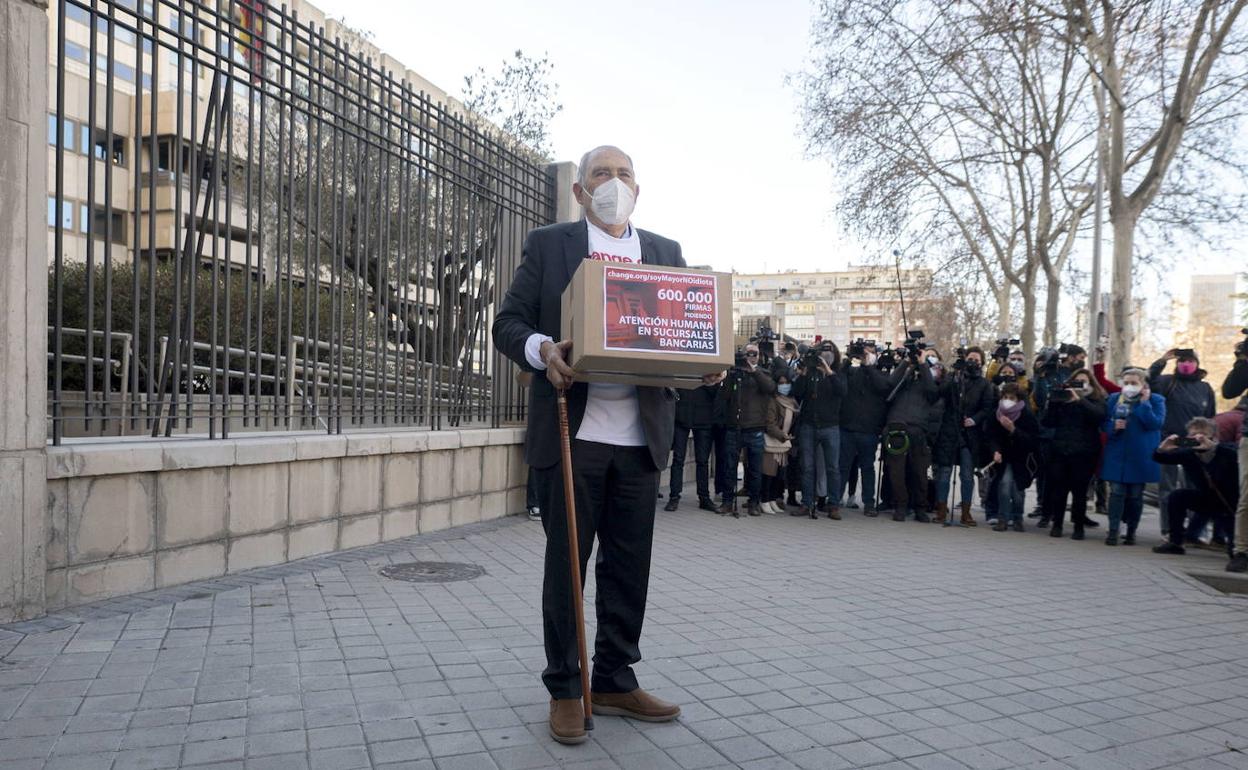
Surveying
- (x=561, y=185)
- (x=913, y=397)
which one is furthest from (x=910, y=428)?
(x=561, y=185)

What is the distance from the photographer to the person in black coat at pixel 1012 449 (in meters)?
10.4

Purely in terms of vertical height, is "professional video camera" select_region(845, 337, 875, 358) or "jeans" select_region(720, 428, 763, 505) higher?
"professional video camera" select_region(845, 337, 875, 358)

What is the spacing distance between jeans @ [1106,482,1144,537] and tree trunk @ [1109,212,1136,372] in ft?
29.1

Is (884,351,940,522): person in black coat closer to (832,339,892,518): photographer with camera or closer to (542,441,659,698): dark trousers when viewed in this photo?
(832,339,892,518): photographer with camera

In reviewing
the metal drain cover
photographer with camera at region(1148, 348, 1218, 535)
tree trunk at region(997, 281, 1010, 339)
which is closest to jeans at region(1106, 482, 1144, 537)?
photographer with camera at region(1148, 348, 1218, 535)

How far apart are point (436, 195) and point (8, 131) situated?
4074 mm

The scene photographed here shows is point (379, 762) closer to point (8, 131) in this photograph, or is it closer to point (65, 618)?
point (65, 618)

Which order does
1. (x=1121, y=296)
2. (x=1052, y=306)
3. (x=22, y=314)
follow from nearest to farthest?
1. (x=22, y=314)
2. (x=1121, y=296)
3. (x=1052, y=306)

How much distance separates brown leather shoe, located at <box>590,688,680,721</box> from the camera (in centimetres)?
354

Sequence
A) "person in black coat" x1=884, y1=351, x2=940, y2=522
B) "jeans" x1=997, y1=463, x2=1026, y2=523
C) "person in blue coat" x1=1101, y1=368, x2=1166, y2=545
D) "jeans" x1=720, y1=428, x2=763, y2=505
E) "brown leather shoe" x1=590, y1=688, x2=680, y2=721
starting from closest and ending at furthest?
"brown leather shoe" x1=590, y1=688, x2=680, y2=721
"person in blue coat" x1=1101, y1=368, x2=1166, y2=545
"jeans" x1=997, y1=463, x2=1026, y2=523
"person in black coat" x1=884, y1=351, x2=940, y2=522
"jeans" x1=720, y1=428, x2=763, y2=505

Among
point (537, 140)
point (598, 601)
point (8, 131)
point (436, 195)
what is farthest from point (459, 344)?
point (537, 140)

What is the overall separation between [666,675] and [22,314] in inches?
141

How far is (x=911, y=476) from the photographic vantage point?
11.1 m

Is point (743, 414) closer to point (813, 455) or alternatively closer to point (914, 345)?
point (813, 455)
